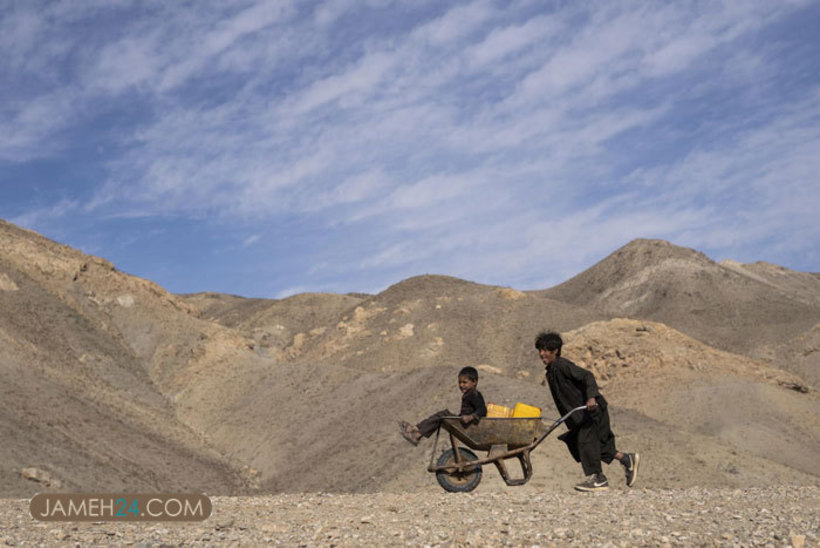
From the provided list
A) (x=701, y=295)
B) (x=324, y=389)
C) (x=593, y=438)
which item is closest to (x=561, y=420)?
(x=593, y=438)

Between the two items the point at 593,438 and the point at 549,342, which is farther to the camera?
the point at 549,342

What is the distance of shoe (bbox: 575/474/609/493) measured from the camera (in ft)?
27.5

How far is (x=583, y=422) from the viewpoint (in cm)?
842

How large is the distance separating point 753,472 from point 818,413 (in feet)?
44.1

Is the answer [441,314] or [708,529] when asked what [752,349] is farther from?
[708,529]

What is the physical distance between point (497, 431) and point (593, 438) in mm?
1090

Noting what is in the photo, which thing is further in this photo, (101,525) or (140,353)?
(140,353)

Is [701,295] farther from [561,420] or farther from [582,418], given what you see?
[561,420]

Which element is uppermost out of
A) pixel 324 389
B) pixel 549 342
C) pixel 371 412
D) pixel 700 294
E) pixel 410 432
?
pixel 700 294

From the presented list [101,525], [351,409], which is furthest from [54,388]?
[101,525]

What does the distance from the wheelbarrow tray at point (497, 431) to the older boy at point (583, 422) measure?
418 millimetres

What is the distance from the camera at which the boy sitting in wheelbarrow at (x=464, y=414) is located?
8180mm

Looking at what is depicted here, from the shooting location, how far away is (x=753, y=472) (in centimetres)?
1794

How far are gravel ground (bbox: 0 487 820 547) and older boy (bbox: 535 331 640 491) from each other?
0.37 metres
